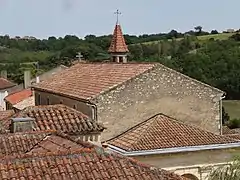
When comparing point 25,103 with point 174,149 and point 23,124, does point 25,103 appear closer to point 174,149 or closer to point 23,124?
point 174,149

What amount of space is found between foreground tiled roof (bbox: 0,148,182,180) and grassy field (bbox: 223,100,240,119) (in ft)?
177

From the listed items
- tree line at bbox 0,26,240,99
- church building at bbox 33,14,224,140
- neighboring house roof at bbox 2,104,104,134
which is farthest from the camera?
tree line at bbox 0,26,240,99

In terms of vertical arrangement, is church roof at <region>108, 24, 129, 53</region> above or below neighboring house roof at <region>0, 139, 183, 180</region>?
above

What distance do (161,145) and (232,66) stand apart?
6298 cm

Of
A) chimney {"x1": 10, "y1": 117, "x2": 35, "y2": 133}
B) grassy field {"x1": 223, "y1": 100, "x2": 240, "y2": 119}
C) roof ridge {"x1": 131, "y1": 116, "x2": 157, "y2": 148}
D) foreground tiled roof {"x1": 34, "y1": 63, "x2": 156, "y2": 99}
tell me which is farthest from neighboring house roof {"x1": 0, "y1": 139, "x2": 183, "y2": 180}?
grassy field {"x1": 223, "y1": 100, "x2": 240, "y2": 119}

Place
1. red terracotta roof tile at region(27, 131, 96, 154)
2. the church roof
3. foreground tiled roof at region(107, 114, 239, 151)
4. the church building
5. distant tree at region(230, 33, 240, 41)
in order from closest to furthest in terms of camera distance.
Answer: red terracotta roof tile at region(27, 131, 96, 154), foreground tiled roof at region(107, 114, 239, 151), the church building, the church roof, distant tree at region(230, 33, 240, 41)

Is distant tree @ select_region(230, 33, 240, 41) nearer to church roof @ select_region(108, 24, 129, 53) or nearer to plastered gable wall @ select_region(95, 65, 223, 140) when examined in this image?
church roof @ select_region(108, 24, 129, 53)

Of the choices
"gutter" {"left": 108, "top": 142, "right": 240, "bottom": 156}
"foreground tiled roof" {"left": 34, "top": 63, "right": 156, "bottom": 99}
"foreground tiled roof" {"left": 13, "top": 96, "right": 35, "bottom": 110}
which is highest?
"foreground tiled roof" {"left": 34, "top": 63, "right": 156, "bottom": 99}

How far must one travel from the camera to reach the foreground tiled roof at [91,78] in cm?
2228

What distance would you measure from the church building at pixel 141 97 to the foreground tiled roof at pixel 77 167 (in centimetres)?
1050

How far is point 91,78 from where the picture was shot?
2531cm

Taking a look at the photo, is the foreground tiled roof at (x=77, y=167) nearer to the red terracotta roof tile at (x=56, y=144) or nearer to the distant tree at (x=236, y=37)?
the red terracotta roof tile at (x=56, y=144)

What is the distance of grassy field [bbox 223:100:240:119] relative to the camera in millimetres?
65625

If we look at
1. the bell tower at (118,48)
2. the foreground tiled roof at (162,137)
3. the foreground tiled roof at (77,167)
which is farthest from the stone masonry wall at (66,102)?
the foreground tiled roof at (77,167)
